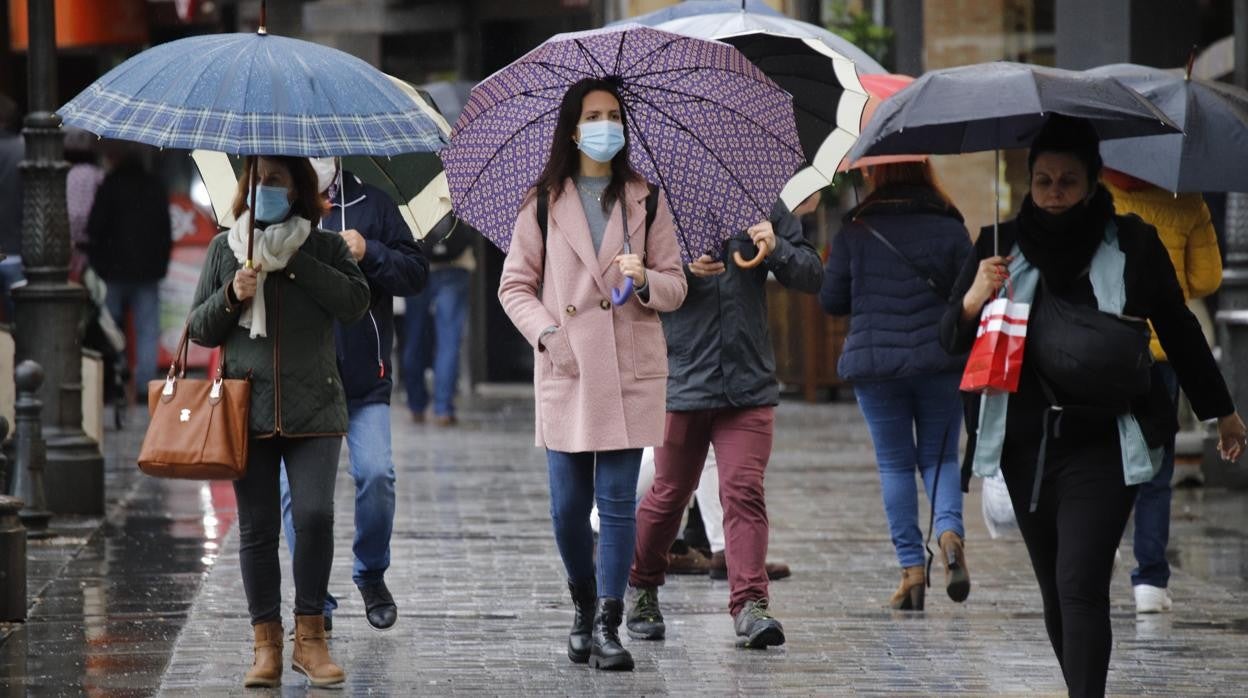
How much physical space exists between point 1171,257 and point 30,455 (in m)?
5.15

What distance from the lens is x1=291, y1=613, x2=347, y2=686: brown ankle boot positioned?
6.77m

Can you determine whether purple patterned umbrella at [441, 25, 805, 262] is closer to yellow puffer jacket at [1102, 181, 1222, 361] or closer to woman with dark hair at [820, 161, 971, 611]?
woman with dark hair at [820, 161, 971, 611]

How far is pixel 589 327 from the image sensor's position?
6.95 m

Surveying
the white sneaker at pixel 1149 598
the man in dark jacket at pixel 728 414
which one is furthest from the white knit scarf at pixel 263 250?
the white sneaker at pixel 1149 598

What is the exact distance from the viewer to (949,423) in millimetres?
8539

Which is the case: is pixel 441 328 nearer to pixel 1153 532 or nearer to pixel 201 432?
pixel 1153 532

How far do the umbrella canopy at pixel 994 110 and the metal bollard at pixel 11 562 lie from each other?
3.24 m

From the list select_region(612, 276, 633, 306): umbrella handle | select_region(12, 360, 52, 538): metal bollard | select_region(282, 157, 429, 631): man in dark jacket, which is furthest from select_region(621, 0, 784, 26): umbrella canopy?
select_region(12, 360, 52, 538): metal bollard

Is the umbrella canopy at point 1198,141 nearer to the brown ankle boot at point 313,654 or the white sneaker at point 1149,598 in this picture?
the white sneaker at point 1149,598

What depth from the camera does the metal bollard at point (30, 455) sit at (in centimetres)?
998

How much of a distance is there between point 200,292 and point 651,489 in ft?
6.54

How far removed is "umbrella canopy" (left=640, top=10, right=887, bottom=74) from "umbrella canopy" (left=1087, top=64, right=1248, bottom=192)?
137cm

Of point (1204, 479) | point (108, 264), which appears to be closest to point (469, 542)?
point (1204, 479)

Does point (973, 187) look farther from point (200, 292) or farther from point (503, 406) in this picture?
point (200, 292)
